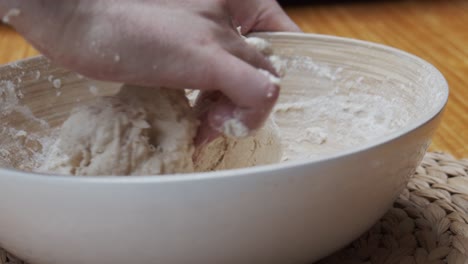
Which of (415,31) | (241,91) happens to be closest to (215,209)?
(241,91)

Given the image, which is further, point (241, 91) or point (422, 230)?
point (422, 230)

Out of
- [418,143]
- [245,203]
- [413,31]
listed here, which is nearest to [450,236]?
[418,143]

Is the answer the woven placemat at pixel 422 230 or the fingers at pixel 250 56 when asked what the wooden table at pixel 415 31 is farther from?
the fingers at pixel 250 56

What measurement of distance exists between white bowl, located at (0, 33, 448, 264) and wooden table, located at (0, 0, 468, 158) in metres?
Answer: 0.39

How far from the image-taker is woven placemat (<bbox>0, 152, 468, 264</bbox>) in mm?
545

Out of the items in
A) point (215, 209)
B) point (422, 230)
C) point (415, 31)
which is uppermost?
point (215, 209)

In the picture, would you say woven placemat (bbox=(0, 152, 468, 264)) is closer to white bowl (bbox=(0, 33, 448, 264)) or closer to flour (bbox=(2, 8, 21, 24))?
white bowl (bbox=(0, 33, 448, 264))

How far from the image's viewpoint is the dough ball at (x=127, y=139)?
0.53 metres

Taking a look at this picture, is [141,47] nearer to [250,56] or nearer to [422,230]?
[250,56]

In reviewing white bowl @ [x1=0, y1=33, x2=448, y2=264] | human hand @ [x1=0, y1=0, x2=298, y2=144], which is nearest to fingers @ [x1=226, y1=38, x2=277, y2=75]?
human hand @ [x1=0, y1=0, x2=298, y2=144]

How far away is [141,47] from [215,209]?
0.45ft

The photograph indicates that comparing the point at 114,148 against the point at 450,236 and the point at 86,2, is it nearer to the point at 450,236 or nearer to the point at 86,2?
the point at 86,2

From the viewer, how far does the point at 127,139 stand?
53cm

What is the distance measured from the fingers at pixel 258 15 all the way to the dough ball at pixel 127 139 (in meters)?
0.23
